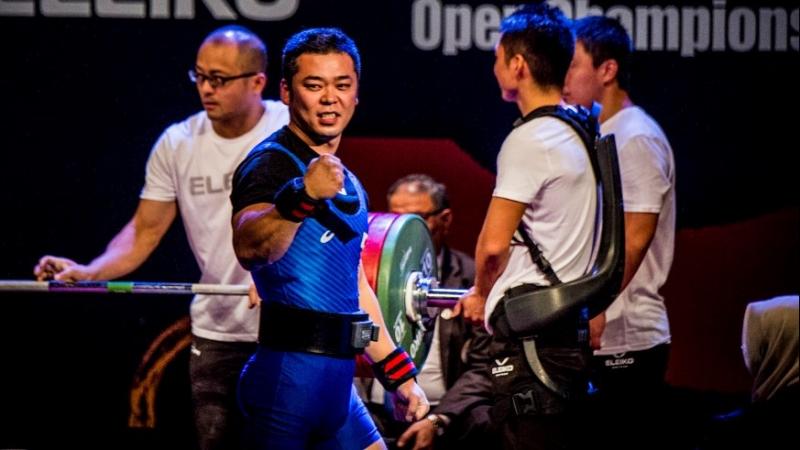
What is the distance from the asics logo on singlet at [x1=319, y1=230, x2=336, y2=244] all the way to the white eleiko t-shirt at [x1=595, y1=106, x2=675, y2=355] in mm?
1541

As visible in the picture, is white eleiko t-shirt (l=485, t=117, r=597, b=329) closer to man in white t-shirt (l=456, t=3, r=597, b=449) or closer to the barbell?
man in white t-shirt (l=456, t=3, r=597, b=449)

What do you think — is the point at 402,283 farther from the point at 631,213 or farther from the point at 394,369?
the point at 631,213

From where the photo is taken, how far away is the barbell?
13.7 ft

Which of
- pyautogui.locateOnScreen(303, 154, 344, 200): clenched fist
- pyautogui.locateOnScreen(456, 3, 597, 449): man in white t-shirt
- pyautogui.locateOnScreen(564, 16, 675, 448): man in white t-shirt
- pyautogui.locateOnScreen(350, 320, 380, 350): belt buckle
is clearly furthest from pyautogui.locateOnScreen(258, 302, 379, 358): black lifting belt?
pyautogui.locateOnScreen(564, 16, 675, 448): man in white t-shirt

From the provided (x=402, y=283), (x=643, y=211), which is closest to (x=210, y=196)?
(x=402, y=283)

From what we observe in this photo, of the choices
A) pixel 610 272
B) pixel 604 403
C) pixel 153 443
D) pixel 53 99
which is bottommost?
pixel 153 443

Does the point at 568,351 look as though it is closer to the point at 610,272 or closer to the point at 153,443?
the point at 610,272

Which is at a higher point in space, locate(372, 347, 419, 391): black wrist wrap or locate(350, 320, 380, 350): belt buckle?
locate(350, 320, 380, 350): belt buckle

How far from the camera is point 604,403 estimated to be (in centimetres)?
443

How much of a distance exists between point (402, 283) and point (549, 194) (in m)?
0.85

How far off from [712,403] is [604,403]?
1.76 meters

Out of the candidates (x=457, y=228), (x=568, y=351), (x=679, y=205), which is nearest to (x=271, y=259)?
(x=568, y=351)

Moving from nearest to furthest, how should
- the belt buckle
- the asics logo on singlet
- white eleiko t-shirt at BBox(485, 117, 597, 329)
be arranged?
1. the asics logo on singlet
2. the belt buckle
3. white eleiko t-shirt at BBox(485, 117, 597, 329)

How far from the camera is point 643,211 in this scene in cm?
436
